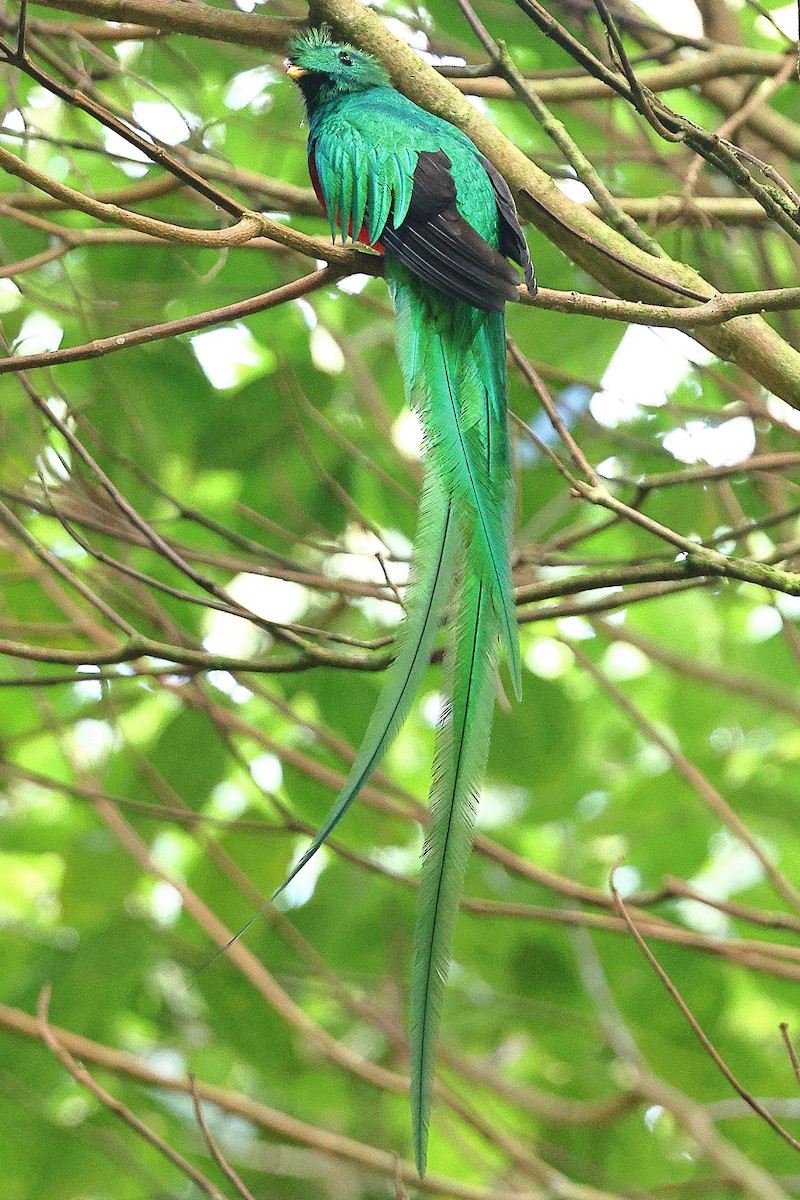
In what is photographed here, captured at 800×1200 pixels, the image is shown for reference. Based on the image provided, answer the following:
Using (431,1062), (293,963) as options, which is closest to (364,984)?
(293,963)

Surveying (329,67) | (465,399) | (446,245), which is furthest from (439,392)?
(329,67)

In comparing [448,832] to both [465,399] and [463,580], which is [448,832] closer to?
[463,580]

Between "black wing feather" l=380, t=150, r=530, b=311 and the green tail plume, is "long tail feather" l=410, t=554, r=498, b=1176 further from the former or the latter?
"black wing feather" l=380, t=150, r=530, b=311

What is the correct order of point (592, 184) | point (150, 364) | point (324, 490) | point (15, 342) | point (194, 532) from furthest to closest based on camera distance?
point (194, 532)
point (324, 490)
point (150, 364)
point (15, 342)
point (592, 184)

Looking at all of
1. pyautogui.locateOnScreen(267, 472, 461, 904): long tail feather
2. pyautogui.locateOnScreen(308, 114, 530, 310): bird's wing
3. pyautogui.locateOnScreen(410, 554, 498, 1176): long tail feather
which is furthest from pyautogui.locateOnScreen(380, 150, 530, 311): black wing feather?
pyautogui.locateOnScreen(410, 554, 498, 1176): long tail feather

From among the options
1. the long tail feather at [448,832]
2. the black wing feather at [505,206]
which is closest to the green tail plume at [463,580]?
the long tail feather at [448,832]

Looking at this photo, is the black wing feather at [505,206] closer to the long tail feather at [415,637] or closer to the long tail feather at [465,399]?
the long tail feather at [465,399]

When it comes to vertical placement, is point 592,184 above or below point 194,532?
below

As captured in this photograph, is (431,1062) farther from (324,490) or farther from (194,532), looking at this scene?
(194,532)
